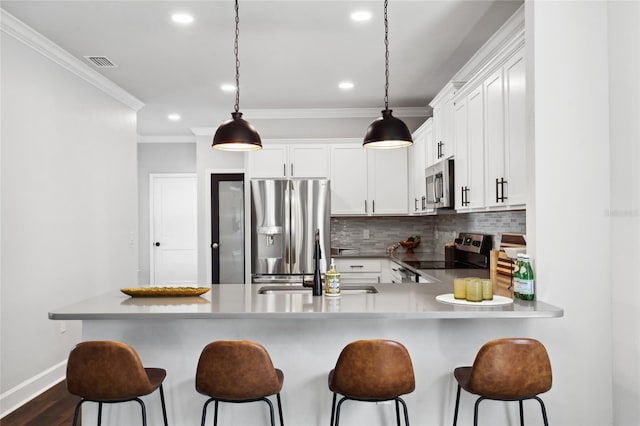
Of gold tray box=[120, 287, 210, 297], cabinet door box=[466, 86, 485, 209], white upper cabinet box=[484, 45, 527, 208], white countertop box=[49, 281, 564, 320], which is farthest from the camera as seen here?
cabinet door box=[466, 86, 485, 209]

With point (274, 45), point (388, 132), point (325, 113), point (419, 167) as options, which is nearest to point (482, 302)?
point (388, 132)

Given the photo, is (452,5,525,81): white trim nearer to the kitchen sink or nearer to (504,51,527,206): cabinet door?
(504,51,527,206): cabinet door

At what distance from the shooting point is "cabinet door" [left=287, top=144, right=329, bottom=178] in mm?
5371

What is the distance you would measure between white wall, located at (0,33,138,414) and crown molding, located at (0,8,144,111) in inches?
1.8

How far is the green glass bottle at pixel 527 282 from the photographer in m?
2.26

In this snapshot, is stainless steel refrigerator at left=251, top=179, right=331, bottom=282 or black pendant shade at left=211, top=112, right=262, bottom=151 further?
stainless steel refrigerator at left=251, top=179, right=331, bottom=282

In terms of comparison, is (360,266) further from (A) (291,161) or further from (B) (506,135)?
(B) (506,135)

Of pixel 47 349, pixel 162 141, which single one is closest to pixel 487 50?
pixel 47 349

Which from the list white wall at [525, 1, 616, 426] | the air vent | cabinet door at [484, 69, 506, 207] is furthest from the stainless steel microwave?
the air vent

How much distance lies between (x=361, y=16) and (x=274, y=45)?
2.65 feet

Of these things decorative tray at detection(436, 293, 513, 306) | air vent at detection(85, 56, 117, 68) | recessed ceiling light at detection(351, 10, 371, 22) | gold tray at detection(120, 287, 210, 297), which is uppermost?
recessed ceiling light at detection(351, 10, 371, 22)

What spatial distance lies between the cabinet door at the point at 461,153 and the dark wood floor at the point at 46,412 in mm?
3113

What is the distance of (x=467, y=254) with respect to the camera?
14.0 ft

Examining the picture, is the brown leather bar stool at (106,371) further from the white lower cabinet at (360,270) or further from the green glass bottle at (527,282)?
Answer: the white lower cabinet at (360,270)
